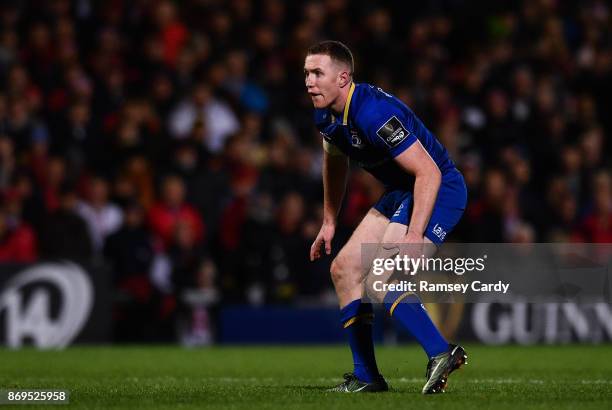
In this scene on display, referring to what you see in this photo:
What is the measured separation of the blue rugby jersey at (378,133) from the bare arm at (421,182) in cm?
5

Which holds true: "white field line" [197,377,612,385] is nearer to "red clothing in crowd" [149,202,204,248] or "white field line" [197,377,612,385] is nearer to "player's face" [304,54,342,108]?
"player's face" [304,54,342,108]

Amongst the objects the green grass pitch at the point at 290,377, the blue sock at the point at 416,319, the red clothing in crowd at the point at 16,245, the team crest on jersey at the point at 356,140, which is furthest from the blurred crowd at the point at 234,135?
the blue sock at the point at 416,319

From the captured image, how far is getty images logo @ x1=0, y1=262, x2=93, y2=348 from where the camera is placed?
42.7 ft

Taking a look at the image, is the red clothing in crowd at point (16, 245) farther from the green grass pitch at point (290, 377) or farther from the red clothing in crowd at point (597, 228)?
the red clothing in crowd at point (597, 228)

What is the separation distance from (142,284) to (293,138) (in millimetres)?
3072

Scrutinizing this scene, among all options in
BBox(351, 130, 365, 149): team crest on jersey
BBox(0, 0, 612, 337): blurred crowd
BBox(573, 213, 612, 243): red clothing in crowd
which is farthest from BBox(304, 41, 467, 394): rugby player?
BBox(573, 213, 612, 243): red clothing in crowd

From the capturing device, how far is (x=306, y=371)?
9703 millimetres

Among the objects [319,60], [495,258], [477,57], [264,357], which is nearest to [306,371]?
[264,357]

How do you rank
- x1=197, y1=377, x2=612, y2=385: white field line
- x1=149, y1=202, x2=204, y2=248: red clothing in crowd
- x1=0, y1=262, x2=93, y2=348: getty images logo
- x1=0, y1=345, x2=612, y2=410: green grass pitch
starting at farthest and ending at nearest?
x1=149, y1=202, x2=204, y2=248: red clothing in crowd
x1=0, y1=262, x2=93, y2=348: getty images logo
x1=197, y1=377, x2=612, y2=385: white field line
x1=0, y1=345, x2=612, y2=410: green grass pitch

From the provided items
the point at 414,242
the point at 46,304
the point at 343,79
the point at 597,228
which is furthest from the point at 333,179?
the point at 597,228

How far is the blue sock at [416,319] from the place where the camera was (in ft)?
22.7

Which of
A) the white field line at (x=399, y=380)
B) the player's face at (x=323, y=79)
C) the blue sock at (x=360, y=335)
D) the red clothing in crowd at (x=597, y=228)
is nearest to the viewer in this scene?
the player's face at (x=323, y=79)

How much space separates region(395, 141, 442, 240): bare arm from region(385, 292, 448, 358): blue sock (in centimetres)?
43

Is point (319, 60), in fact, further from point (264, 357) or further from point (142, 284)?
point (142, 284)
